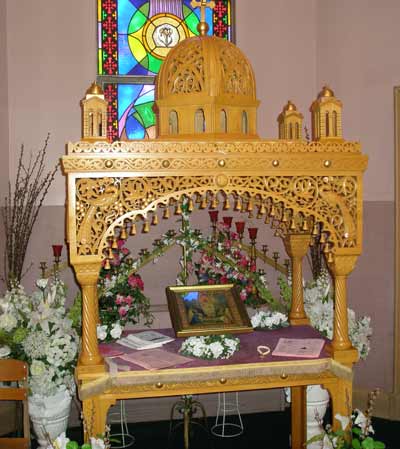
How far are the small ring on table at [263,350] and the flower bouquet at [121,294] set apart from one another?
1.03 metres

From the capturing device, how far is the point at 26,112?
5.23 metres

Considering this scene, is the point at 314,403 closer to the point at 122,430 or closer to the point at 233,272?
the point at 233,272

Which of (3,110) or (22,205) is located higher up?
(3,110)

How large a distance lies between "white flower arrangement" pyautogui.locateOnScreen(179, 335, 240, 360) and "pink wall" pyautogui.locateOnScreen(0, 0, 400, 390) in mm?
1652

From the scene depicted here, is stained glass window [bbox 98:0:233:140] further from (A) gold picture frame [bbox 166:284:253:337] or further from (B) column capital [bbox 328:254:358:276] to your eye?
(B) column capital [bbox 328:254:358:276]

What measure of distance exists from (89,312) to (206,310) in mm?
831

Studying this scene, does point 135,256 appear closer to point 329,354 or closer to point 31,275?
point 31,275

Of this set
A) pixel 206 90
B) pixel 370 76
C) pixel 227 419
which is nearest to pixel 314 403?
pixel 227 419

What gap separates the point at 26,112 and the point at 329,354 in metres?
3.19

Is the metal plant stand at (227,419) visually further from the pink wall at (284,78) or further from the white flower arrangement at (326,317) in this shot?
the white flower arrangement at (326,317)

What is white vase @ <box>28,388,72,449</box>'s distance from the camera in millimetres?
3887

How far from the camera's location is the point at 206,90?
3.45m

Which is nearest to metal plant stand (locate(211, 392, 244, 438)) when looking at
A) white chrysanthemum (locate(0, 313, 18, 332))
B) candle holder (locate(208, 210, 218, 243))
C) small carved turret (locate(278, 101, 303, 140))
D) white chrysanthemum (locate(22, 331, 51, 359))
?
candle holder (locate(208, 210, 218, 243))

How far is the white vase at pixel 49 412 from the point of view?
12.8ft
